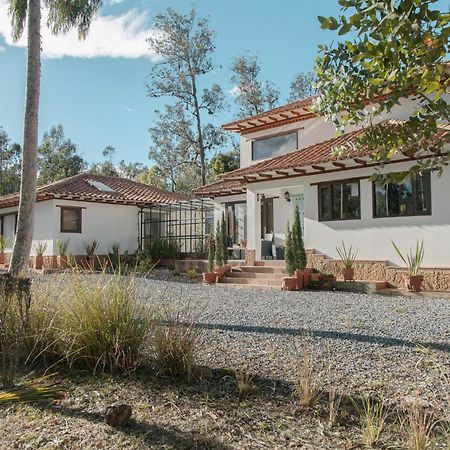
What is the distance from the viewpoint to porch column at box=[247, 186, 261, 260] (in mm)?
15266

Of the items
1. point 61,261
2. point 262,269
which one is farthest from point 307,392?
point 61,261

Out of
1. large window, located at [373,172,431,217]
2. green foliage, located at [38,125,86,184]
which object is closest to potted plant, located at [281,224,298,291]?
large window, located at [373,172,431,217]

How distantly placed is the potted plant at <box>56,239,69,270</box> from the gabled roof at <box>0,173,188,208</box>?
202cm

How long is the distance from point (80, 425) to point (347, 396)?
2215 millimetres

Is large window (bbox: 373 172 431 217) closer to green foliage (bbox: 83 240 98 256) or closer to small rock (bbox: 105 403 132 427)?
small rock (bbox: 105 403 132 427)

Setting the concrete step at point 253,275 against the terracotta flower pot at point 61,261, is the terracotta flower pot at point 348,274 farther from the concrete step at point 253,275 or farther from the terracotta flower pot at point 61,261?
the terracotta flower pot at point 61,261

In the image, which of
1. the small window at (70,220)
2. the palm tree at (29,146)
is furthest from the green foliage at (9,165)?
the palm tree at (29,146)

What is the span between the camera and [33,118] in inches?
350

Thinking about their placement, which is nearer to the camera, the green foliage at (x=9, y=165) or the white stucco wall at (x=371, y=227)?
the white stucco wall at (x=371, y=227)

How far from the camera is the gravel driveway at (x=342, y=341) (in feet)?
14.1

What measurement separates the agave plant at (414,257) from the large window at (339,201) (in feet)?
5.52

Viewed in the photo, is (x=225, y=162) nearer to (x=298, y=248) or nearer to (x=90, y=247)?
(x=90, y=247)

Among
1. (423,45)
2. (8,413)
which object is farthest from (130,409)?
(423,45)

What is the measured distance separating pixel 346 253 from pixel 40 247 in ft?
44.8
